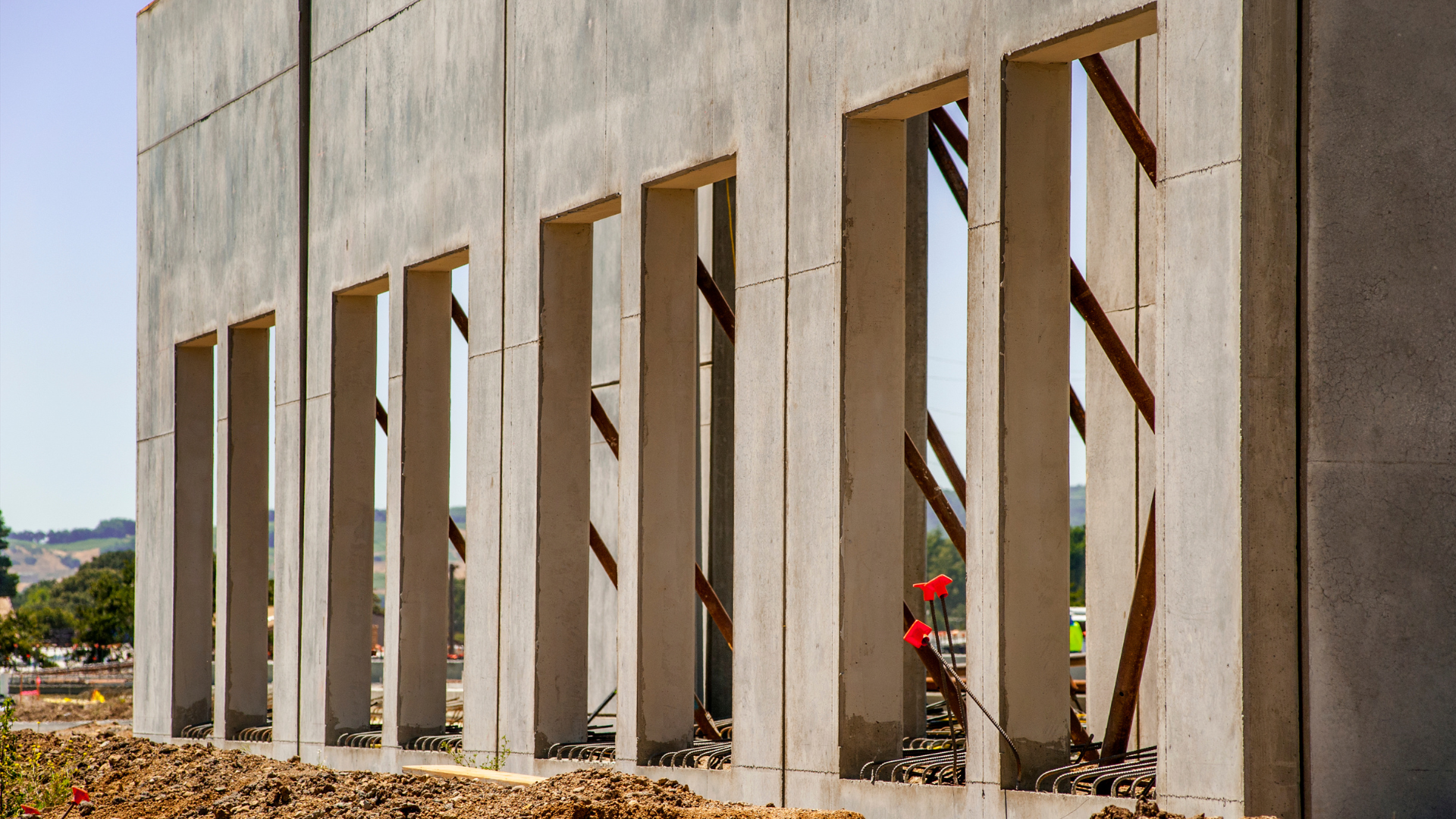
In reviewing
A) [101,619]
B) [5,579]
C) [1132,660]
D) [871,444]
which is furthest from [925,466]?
[5,579]

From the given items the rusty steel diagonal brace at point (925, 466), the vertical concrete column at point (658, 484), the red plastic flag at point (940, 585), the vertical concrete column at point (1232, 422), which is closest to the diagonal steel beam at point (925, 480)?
the rusty steel diagonal brace at point (925, 466)

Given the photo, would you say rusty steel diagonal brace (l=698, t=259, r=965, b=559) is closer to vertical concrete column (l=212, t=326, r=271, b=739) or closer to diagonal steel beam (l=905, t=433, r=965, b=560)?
diagonal steel beam (l=905, t=433, r=965, b=560)

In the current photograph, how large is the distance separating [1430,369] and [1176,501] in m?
1.28

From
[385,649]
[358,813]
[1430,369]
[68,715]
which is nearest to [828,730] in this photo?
[358,813]

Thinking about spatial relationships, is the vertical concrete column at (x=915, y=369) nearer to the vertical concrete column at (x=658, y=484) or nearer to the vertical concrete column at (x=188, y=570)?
the vertical concrete column at (x=658, y=484)

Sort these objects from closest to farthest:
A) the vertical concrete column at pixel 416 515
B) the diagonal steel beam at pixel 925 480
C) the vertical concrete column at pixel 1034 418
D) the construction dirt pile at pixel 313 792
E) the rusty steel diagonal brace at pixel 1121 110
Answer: the vertical concrete column at pixel 1034 418 → the construction dirt pile at pixel 313 792 → the rusty steel diagonal brace at pixel 1121 110 → the diagonal steel beam at pixel 925 480 → the vertical concrete column at pixel 416 515

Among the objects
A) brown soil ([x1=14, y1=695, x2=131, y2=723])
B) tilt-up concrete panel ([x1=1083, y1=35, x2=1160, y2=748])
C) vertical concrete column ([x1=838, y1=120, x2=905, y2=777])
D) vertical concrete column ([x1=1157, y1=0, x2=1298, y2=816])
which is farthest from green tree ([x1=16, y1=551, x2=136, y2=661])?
vertical concrete column ([x1=1157, y1=0, x2=1298, y2=816])

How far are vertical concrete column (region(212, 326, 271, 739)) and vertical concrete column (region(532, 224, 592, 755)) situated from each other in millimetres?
6320

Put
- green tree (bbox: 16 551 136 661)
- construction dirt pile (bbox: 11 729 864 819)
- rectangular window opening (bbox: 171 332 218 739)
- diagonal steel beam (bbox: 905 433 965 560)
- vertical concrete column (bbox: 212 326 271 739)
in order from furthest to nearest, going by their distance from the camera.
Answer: green tree (bbox: 16 551 136 661) < rectangular window opening (bbox: 171 332 218 739) < vertical concrete column (bbox: 212 326 271 739) < diagonal steel beam (bbox: 905 433 965 560) < construction dirt pile (bbox: 11 729 864 819)

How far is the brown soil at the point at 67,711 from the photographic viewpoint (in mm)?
31984

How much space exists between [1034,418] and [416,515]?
7766 millimetres

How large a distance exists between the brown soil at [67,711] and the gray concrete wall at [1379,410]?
2768 centimetres

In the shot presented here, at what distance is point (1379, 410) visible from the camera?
730 centimetres

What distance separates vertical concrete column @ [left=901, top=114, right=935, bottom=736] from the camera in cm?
1409
